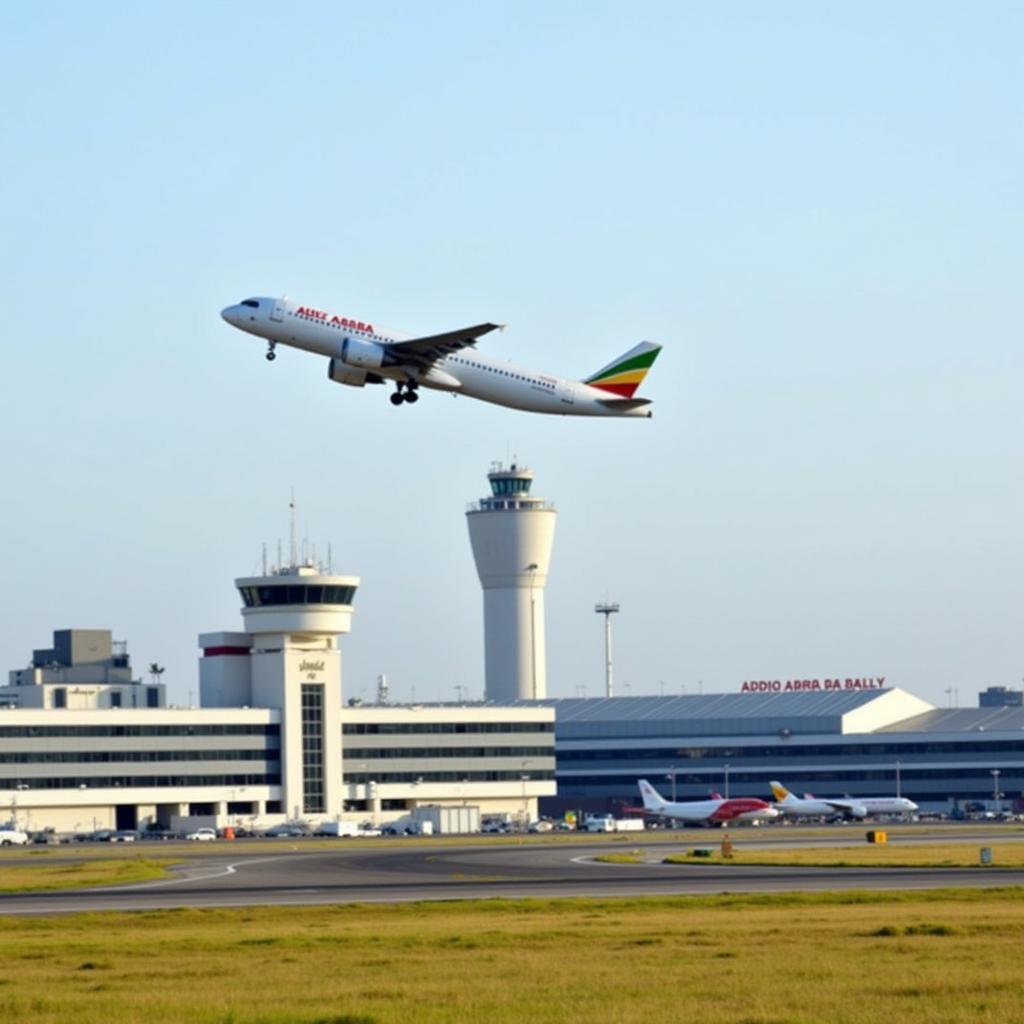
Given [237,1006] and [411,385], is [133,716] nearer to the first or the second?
[411,385]

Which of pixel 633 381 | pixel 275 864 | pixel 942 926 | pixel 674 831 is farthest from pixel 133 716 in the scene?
pixel 942 926

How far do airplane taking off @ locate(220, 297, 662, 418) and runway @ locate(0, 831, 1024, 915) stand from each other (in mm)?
21771

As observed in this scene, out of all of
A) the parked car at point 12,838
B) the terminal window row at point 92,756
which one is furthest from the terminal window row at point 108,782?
the parked car at point 12,838

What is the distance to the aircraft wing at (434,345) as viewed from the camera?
88.5 meters

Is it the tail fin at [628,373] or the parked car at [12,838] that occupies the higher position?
the tail fin at [628,373]

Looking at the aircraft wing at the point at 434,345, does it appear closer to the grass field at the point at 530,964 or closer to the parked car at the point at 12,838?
the grass field at the point at 530,964

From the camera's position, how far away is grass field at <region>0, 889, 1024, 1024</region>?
39.8 m

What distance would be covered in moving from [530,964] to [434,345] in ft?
145

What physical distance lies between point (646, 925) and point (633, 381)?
41.9 meters

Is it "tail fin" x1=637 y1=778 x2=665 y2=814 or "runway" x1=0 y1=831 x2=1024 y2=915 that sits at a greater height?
"tail fin" x1=637 y1=778 x2=665 y2=814

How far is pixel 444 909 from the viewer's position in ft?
232

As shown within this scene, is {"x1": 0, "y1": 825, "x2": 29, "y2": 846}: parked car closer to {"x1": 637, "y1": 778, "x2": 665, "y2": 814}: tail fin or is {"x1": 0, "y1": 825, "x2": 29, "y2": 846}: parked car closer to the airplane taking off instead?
{"x1": 637, "y1": 778, "x2": 665, "y2": 814}: tail fin

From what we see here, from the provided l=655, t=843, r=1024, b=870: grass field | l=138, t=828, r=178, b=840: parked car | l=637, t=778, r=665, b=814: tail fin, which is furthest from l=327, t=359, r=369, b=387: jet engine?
l=637, t=778, r=665, b=814: tail fin

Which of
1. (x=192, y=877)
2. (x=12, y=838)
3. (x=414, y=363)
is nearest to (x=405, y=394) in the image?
(x=414, y=363)
